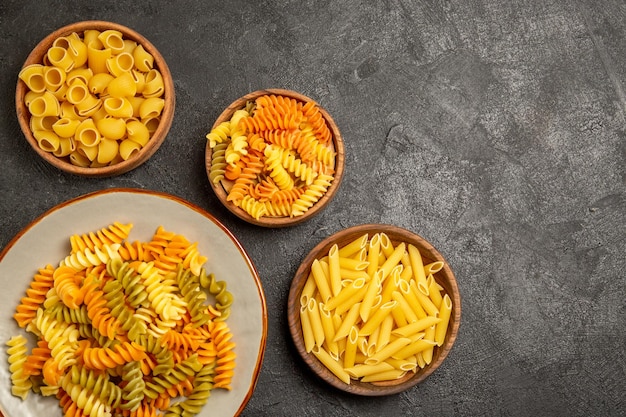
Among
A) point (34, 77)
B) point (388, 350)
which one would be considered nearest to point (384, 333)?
point (388, 350)

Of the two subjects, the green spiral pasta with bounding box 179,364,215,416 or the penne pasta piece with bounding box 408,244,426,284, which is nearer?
the green spiral pasta with bounding box 179,364,215,416

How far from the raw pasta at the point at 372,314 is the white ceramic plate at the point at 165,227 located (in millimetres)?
191

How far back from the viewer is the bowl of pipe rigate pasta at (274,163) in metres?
1.99

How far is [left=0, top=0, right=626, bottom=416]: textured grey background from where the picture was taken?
2.18 metres

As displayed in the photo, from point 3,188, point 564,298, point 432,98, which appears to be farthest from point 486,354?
point 3,188

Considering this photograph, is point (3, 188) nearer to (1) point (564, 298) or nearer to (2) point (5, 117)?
(2) point (5, 117)

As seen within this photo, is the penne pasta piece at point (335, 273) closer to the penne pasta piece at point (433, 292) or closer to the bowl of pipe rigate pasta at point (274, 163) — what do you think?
the bowl of pipe rigate pasta at point (274, 163)

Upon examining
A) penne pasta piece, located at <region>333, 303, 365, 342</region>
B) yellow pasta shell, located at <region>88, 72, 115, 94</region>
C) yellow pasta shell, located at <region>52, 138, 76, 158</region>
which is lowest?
penne pasta piece, located at <region>333, 303, 365, 342</region>

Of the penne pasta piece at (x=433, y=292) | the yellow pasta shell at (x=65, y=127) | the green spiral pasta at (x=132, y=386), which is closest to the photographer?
the green spiral pasta at (x=132, y=386)

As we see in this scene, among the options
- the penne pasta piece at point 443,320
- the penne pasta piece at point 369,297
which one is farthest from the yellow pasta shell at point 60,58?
the penne pasta piece at point 443,320

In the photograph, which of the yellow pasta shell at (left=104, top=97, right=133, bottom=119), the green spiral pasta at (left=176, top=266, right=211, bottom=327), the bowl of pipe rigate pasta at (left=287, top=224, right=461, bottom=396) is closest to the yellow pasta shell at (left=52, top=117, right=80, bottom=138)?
the yellow pasta shell at (left=104, top=97, right=133, bottom=119)

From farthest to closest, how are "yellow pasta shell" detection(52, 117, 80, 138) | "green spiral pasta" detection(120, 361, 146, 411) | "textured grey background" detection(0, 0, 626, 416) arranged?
"textured grey background" detection(0, 0, 626, 416), "yellow pasta shell" detection(52, 117, 80, 138), "green spiral pasta" detection(120, 361, 146, 411)

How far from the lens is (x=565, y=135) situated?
7.55 feet

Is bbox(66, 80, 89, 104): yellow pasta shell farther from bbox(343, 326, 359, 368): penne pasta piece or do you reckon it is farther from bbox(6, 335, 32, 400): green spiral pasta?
bbox(343, 326, 359, 368): penne pasta piece
